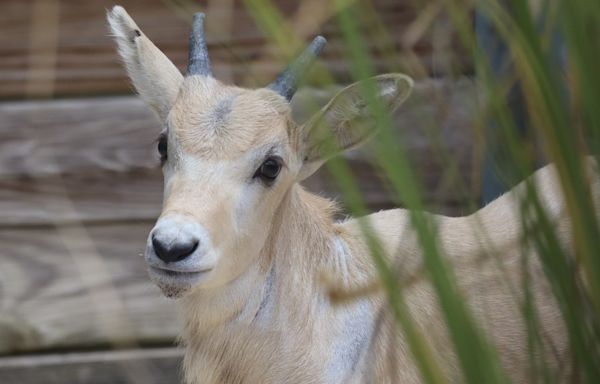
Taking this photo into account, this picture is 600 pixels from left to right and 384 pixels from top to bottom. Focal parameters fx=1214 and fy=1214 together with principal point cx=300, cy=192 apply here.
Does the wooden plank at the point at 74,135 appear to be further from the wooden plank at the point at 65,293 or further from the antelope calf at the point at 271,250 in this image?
the antelope calf at the point at 271,250

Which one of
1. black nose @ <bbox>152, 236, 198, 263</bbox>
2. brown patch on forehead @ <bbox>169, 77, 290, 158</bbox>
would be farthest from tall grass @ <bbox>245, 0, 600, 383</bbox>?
brown patch on forehead @ <bbox>169, 77, 290, 158</bbox>

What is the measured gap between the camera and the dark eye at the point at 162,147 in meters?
3.65

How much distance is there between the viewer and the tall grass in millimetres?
1413

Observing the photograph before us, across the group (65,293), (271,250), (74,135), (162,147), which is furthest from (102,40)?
(271,250)

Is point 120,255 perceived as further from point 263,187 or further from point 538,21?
point 538,21

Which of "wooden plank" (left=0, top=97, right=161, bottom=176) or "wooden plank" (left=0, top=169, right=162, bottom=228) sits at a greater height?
"wooden plank" (left=0, top=97, right=161, bottom=176)

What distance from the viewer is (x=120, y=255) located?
5160mm

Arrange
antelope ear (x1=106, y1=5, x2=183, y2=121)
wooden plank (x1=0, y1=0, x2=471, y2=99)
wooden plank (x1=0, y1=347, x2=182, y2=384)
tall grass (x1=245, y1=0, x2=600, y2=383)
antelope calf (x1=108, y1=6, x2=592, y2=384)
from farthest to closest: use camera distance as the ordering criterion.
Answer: wooden plank (x1=0, y1=347, x2=182, y2=384), wooden plank (x1=0, y1=0, x2=471, y2=99), antelope ear (x1=106, y1=5, x2=183, y2=121), antelope calf (x1=108, y1=6, x2=592, y2=384), tall grass (x1=245, y1=0, x2=600, y2=383)

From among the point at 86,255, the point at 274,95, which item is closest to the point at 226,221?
the point at 274,95

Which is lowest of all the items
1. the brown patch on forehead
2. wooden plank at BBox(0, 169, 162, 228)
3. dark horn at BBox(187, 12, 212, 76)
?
wooden plank at BBox(0, 169, 162, 228)

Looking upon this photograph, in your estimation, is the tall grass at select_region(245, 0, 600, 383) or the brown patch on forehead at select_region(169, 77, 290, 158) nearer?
the tall grass at select_region(245, 0, 600, 383)

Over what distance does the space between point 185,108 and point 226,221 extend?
17.2 inches

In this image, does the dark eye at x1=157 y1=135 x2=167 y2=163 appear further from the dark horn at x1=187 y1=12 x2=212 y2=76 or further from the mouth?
the mouth

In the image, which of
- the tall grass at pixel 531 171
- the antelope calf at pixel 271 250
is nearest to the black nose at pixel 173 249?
the antelope calf at pixel 271 250
